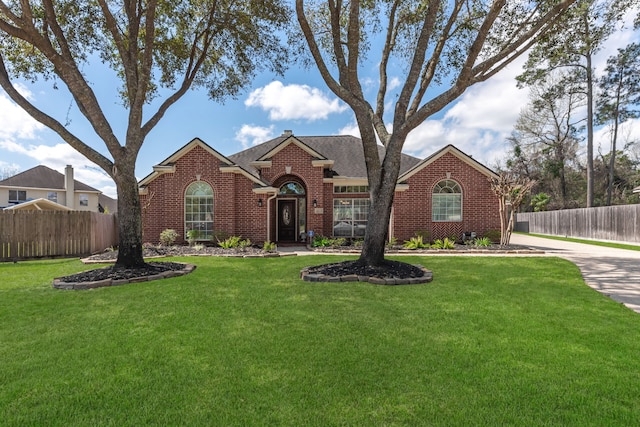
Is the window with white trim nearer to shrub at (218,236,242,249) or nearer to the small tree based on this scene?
shrub at (218,236,242,249)

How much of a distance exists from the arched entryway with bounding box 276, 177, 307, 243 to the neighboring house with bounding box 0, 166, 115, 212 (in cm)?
2697

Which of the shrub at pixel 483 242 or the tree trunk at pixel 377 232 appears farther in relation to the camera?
the shrub at pixel 483 242

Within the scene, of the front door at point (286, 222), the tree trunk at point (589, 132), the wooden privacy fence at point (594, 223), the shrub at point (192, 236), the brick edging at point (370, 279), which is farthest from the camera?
the tree trunk at point (589, 132)

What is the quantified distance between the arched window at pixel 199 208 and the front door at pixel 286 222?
3.54 meters

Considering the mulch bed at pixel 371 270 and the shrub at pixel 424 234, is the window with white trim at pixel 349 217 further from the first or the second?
the mulch bed at pixel 371 270

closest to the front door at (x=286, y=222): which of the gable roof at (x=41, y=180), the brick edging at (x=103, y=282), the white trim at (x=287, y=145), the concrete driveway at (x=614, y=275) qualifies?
the white trim at (x=287, y=145)

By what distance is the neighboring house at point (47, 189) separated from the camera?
29750 millimetres

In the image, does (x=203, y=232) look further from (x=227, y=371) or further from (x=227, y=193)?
(x=227, y=371)

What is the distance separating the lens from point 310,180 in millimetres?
15133

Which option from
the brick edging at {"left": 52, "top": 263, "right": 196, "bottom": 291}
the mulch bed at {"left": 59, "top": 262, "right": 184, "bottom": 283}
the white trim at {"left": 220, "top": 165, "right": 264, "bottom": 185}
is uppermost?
the white trim at {"left": 220, "top": 165, "right": 264, "bottom": 185}

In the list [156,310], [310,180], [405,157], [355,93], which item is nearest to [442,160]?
[405,157]

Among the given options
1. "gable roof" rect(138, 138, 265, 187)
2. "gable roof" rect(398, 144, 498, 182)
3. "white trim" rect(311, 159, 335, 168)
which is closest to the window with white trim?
"white trim" rect(311, 159, 335, 168)

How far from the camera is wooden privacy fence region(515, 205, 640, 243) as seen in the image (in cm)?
1725

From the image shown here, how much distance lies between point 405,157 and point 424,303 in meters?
13.5
